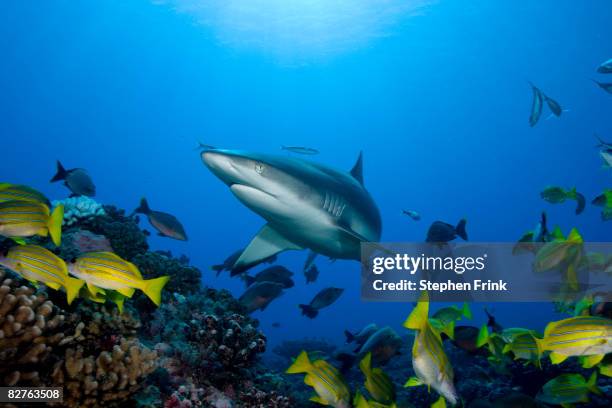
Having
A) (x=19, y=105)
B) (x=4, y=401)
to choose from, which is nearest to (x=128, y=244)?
(x=4, y=401)

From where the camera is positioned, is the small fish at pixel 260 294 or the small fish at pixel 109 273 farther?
the small fish at pixel 260 294

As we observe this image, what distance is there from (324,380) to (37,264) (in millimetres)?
2381

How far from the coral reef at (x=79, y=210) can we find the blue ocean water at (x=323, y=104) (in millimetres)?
51343

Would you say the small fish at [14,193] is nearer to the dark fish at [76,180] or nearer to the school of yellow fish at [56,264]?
the school of yellow fish at [56,264]

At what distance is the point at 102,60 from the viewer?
306ft

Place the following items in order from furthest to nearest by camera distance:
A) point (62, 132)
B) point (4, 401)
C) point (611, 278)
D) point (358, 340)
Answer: point (62, 132) < point (358, 340) < point (611, 278) < point (4, 401)

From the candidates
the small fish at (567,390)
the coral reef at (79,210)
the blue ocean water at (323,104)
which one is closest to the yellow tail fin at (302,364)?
the small fish at (567,390)

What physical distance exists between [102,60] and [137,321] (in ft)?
361

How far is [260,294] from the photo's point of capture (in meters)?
7.15

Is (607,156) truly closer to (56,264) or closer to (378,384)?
(378,384)

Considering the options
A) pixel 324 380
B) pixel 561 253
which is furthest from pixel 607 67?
pixel 324 380

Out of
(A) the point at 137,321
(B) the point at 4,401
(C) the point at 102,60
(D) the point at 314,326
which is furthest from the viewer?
(C) the point at 102,60

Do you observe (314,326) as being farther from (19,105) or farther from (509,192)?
(19,105)

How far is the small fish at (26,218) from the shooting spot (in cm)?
267
